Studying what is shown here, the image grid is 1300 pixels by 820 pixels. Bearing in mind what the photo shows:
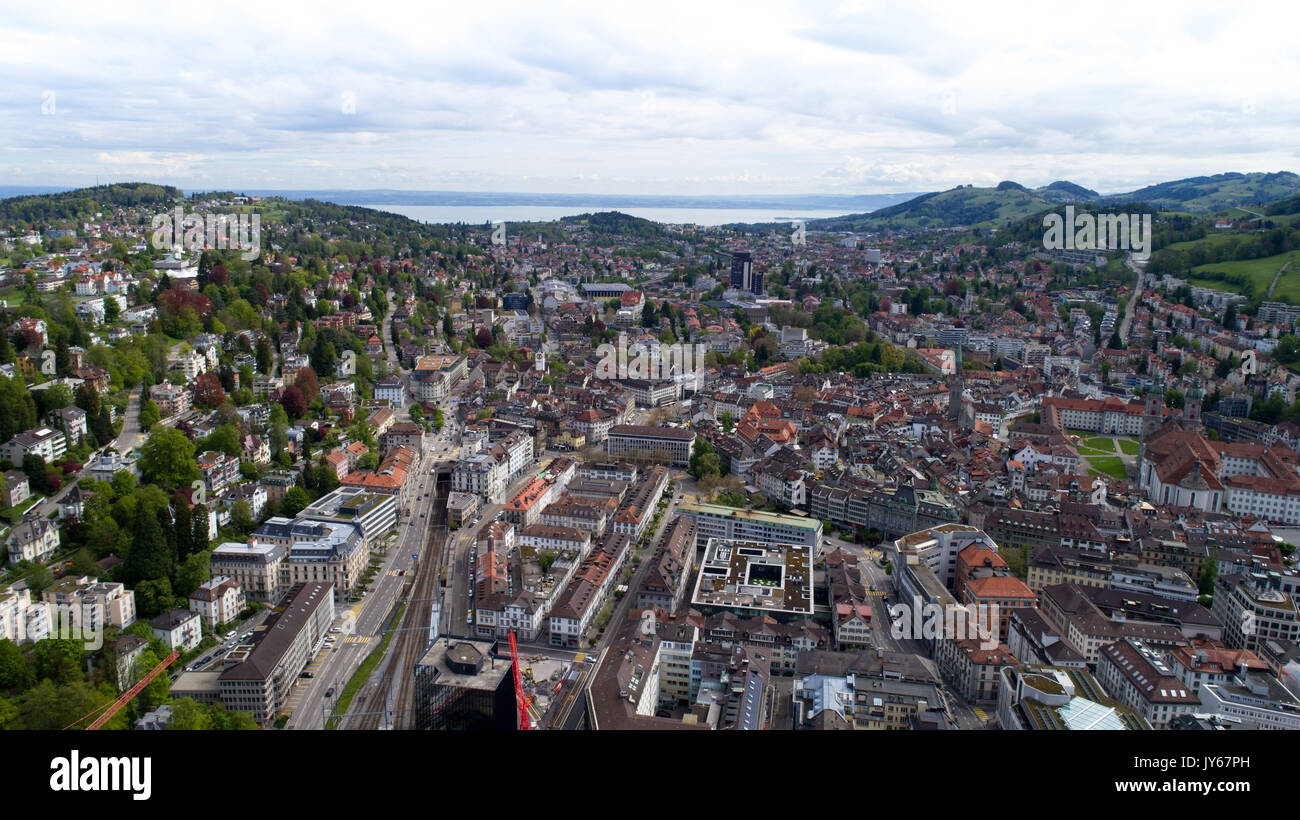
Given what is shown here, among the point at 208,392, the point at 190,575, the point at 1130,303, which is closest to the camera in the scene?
the point at 190,575

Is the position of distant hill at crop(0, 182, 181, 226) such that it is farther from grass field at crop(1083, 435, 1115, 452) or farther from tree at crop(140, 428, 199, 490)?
grass field at crop(1083, 435, 1115, 452)

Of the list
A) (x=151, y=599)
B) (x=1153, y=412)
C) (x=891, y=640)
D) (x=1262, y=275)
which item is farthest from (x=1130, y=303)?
(x=151, y=599)

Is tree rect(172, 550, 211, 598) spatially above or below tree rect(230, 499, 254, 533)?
below

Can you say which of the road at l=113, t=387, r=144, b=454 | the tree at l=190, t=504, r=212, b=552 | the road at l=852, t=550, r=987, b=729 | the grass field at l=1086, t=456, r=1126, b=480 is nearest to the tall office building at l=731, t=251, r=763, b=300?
the grass field at l=1086, t=456, r=1126, b=480

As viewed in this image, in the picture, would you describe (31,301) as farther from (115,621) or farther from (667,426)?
(667,426)

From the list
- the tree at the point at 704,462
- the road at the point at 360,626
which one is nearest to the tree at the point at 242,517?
the road at the point at 360,626

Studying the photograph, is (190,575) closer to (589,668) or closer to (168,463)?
(168,463)

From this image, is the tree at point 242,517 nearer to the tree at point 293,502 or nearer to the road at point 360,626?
the tree at point 293,502
